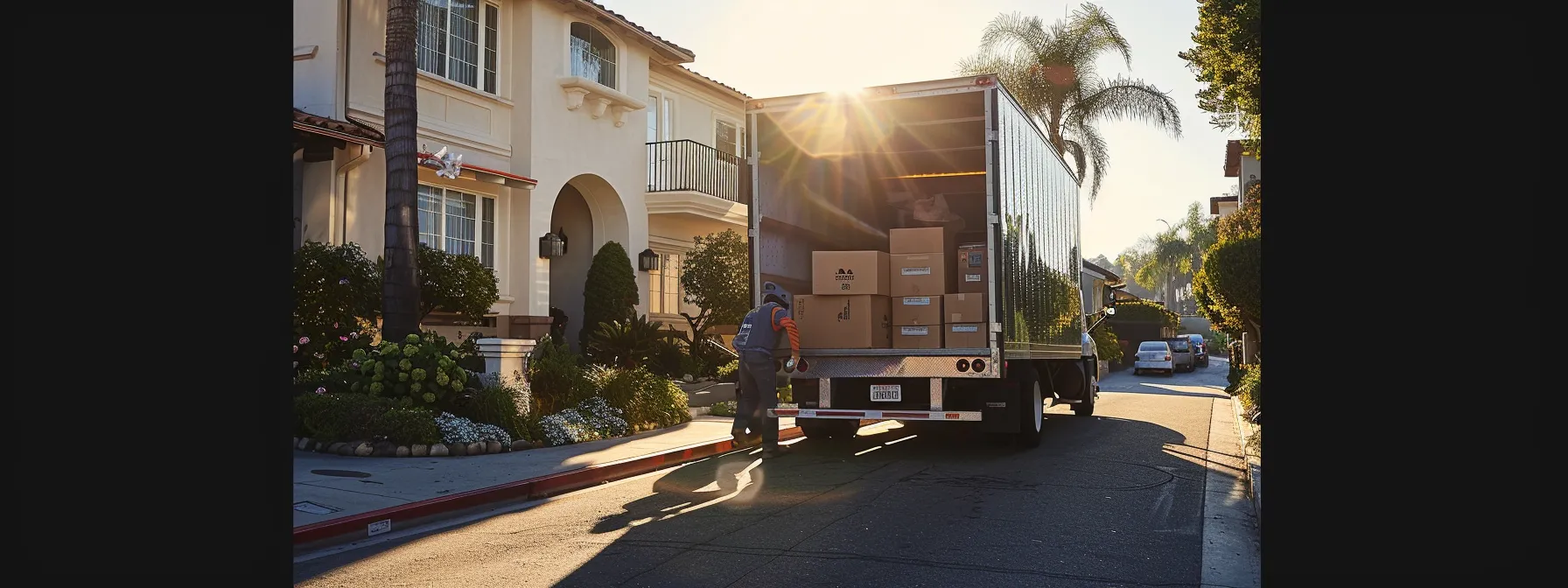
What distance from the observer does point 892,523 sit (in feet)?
24.1

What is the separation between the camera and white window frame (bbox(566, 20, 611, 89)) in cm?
1955

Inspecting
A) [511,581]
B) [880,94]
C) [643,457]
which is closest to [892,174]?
[880,94]

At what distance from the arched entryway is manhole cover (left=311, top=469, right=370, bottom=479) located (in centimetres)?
1156

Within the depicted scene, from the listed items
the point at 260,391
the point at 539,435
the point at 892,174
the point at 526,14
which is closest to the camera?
the point at 260,391

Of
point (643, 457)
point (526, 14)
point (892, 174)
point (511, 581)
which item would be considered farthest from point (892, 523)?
point (526, 14)

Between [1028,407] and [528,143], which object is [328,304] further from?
[1028,407]

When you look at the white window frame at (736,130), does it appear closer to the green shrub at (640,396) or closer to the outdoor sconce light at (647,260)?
the outdoor sconce light at (647,260)

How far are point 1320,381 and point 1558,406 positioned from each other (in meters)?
0.33

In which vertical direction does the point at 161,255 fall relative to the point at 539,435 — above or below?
above

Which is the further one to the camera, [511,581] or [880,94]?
[880,94]

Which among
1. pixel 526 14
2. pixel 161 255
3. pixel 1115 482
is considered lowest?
pixel 1115 482

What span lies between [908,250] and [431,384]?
4.96 metres

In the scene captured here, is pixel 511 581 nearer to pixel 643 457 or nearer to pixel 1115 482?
pixel 643 457

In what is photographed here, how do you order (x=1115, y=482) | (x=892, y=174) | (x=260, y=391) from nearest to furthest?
(x=260, y=391) < (x=1115, y=482) < (x=892, y=174)
